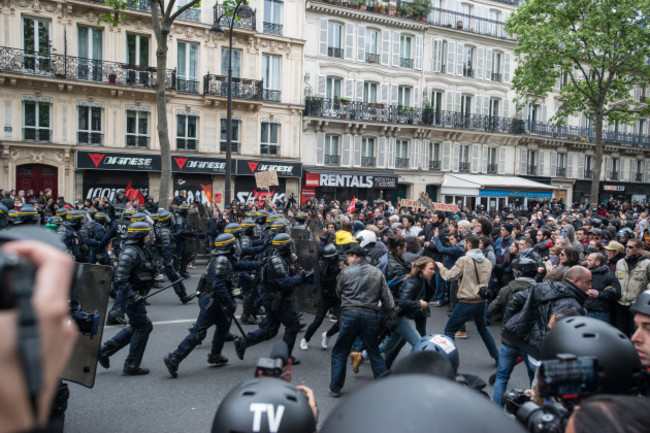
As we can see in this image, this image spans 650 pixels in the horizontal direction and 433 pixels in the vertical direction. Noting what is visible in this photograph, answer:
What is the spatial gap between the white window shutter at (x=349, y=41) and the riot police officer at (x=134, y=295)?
76.4 feet

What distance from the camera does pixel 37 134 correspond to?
21.0 m

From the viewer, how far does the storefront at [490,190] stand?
28.5 m

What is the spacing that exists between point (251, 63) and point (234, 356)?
2116cm

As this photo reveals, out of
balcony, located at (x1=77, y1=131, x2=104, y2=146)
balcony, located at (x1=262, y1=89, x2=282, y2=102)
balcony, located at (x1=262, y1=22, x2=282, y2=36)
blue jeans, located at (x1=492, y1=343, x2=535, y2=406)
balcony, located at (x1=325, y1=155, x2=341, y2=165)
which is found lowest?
blue jeans, located at (x1=492, y1=343, x2=535, y2=406)

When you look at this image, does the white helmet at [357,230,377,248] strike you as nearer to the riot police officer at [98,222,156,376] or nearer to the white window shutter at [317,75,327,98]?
the riot police officer at [98,222,156,376]

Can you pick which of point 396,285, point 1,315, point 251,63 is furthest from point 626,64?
point 1,315

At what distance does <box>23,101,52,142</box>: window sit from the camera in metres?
20.8

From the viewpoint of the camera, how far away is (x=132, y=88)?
22141mm

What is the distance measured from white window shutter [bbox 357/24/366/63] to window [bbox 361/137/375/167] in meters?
4.57

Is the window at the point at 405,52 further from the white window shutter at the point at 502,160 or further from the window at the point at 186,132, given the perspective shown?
the window at the point at 186,132

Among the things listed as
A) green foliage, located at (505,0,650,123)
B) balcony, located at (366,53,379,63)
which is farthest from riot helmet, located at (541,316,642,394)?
balcony, located at (366,53,379,63)

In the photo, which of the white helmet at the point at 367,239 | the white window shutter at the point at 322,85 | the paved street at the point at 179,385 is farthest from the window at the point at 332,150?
the white helmet at the point at 367,239

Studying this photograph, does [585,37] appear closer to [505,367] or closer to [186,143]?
[186,143]

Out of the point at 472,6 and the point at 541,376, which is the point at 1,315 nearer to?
the point at 541,376
